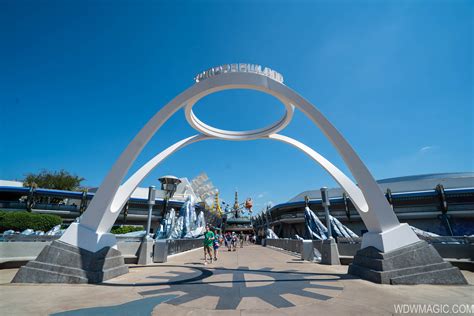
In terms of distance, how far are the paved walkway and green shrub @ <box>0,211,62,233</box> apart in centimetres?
A: 3268

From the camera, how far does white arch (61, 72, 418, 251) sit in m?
8.49

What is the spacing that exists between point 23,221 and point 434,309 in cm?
4281

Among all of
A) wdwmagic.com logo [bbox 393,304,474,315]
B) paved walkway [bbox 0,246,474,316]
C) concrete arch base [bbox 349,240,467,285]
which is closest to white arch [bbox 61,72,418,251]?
concrete arch base [bbox 349,240,467,285]

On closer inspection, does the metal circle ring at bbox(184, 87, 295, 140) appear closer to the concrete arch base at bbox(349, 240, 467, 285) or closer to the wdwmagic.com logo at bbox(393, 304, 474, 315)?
the concrete arch base at bbox(349, 240, 467, 285)

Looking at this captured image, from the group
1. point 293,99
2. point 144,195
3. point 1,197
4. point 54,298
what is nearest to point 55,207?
point 1,197

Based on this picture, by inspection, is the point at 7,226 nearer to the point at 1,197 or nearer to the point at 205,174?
the point at 1,197

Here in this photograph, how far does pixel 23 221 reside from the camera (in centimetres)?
3109

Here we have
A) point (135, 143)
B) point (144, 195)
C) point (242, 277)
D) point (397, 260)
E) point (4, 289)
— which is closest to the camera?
point (4, 289)

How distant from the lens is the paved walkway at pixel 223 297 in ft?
16.1

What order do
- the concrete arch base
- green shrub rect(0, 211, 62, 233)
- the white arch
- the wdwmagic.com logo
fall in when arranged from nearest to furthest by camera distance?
the wdwmagic.com logo, the concrete arch base, the white arch, green shrub rect(0, 211, 62, 233)

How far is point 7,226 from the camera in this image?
30281 mm

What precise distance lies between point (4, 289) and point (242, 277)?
7334 millimetres

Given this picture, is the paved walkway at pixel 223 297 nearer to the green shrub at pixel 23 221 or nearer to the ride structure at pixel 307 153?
the ride structure at pixel 307 153

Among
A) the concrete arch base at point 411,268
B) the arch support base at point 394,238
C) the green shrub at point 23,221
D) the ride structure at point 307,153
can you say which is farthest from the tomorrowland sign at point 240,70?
the green shrub at point 23,221
